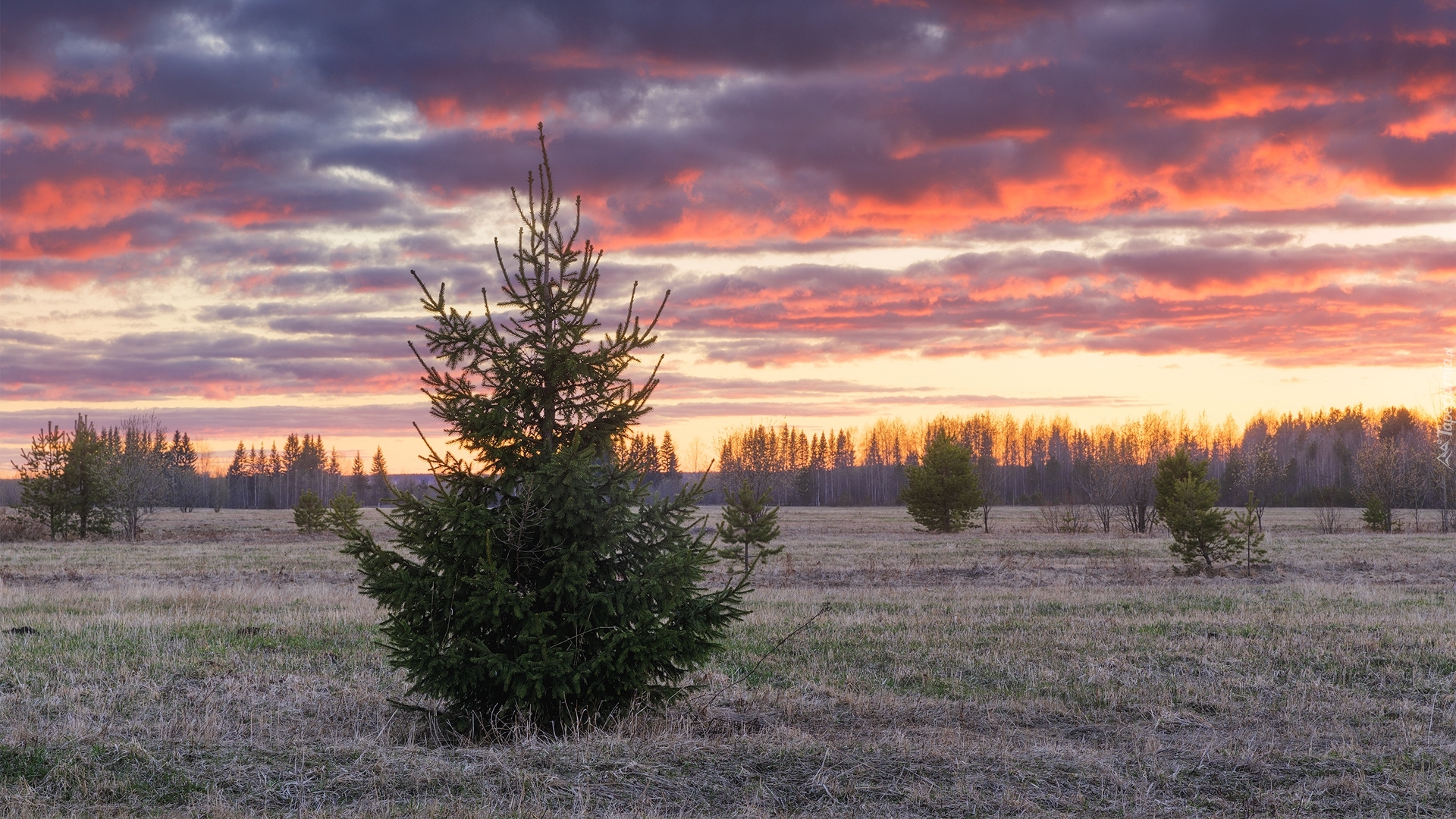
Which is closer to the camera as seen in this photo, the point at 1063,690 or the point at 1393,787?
the point at 1393,787

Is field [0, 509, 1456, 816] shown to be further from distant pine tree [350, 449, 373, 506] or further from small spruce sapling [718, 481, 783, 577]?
distant pine tree [350, 449, 373, 506]

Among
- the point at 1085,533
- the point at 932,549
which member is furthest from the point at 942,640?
the point at 1085,533

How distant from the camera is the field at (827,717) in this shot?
6824 millimetres

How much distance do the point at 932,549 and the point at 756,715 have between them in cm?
3235

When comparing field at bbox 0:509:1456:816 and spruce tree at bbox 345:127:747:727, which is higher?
spruce tree at bbox 345:127:747:727

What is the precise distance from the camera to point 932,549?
134 ft

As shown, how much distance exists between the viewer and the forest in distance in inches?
3157

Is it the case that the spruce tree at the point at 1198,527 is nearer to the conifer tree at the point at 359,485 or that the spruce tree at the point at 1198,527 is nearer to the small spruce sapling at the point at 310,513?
the small spruce sapling at the point at 310,513

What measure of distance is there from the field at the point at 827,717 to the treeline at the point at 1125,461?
38209mm

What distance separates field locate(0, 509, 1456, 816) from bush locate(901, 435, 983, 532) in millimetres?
30229

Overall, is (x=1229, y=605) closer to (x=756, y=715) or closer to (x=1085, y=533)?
(x=756, y=715)

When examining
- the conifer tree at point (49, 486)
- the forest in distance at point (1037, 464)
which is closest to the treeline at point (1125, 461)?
the forest in distance at point (1037, 464)

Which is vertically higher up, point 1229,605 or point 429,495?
point 429,495

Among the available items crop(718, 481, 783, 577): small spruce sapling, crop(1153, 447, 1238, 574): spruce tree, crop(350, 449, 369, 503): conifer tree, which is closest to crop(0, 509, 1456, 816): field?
crop(1153, 447, 1238, 574): spruce tree
